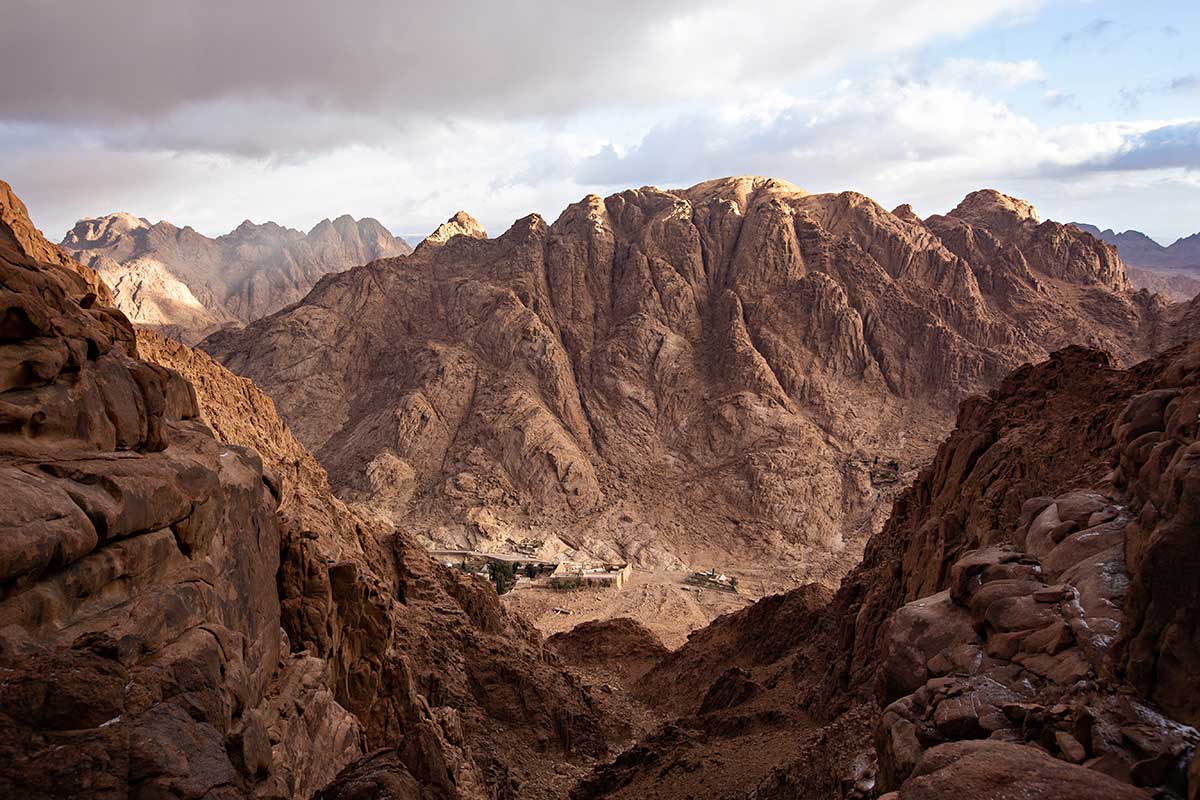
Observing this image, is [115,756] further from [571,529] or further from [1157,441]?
[571,529]

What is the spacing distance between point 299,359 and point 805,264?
2197 inches

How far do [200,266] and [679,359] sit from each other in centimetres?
11965

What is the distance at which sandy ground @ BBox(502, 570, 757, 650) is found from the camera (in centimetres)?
5325

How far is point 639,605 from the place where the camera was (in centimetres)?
5734

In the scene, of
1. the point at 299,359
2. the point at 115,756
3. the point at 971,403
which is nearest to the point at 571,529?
the point at 299,359

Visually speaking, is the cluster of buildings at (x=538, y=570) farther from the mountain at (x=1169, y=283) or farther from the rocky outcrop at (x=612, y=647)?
the mountain at (x=1169, y=283)

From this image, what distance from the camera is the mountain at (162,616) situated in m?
9.56

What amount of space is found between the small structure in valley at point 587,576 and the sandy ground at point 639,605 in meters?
→ 0.55

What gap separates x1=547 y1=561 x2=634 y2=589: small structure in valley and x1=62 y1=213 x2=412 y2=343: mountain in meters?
85.2

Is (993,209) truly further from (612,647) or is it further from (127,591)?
(127,591)

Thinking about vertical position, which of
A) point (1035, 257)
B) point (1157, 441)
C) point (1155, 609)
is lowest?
point (1155, 609)

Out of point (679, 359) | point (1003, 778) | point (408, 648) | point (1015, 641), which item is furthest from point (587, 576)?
point (1003, 778)

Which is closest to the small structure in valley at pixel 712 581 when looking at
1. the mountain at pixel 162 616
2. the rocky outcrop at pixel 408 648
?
the rocky outcrop at pixel 408 648

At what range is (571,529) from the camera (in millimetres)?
70312
